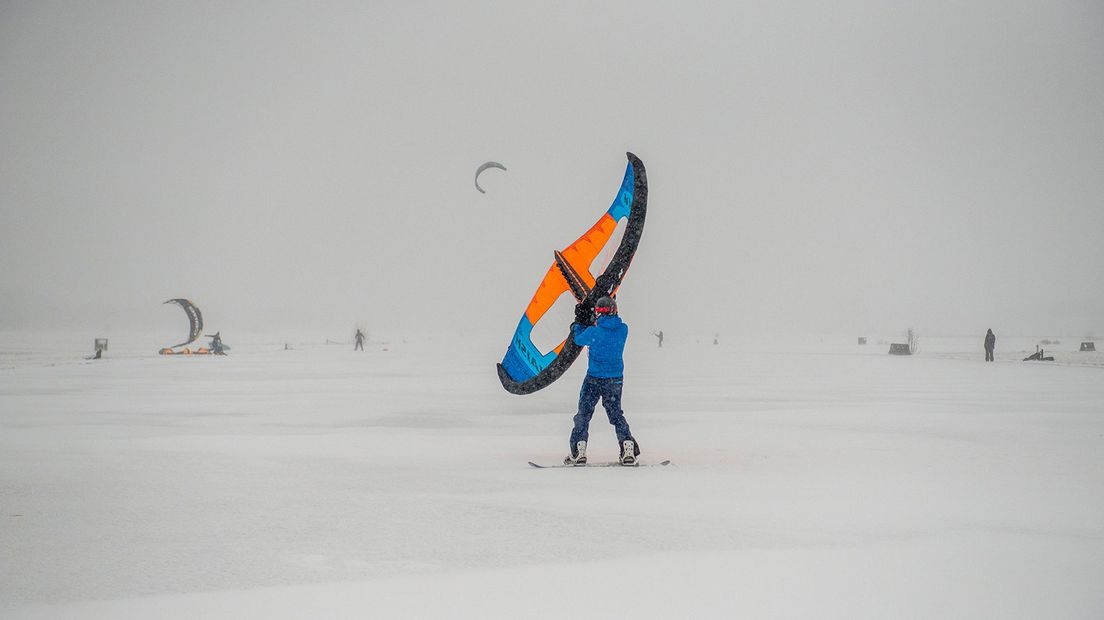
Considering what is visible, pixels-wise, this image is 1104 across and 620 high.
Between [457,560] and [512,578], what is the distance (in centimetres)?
60

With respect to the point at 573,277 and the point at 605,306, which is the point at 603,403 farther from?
the point at 573,277

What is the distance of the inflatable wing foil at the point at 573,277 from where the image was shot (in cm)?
1173

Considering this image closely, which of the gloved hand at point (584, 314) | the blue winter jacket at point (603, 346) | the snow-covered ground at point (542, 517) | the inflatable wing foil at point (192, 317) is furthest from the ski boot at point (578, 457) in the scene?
the inflatable wing foil at point (192, 317)

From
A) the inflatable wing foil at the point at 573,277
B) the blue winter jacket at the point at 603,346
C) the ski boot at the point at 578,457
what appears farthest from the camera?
the inflatable wing foil at the point at 573,277

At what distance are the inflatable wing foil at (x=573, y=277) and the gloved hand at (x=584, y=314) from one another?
41cm

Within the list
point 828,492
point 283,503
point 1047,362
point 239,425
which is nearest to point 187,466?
point 283,503

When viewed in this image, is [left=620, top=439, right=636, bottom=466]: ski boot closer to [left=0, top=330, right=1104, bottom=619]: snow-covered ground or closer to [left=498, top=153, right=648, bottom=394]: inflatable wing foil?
[left=0, top=330, right=1104, bottom=619]: snow-covered ground

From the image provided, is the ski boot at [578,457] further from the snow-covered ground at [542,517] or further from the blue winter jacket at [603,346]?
the blue winter jacket at [603,346]

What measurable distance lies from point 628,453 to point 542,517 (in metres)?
3.08

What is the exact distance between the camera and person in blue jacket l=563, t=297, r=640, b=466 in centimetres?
1006

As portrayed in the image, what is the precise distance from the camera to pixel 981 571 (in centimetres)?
542

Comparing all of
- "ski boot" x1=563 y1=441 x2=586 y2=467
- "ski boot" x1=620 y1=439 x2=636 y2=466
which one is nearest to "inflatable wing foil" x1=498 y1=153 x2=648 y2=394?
"ski boot" x1=563 y1=441 x2=586 y2=467

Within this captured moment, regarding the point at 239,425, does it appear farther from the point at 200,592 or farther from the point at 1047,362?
the point at 1047,362

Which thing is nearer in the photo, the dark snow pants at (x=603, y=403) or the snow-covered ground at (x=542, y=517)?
the snow-covered ground at (x=542, y=517)
